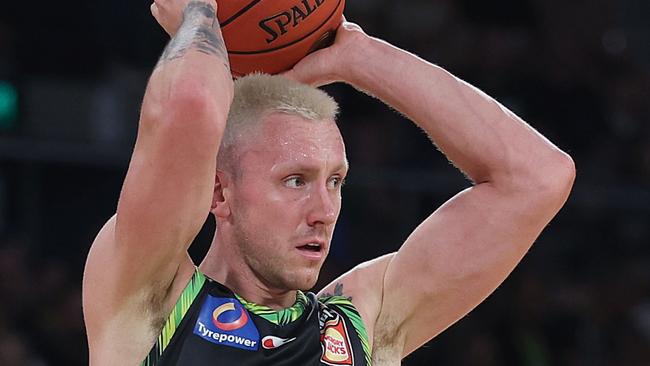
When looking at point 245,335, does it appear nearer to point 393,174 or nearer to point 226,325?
point 226,325

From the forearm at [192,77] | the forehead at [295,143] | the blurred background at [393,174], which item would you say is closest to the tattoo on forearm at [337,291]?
the forehead at [295,143]

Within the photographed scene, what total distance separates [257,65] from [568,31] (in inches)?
251

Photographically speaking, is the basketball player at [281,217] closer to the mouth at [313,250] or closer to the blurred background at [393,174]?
the mouth at [313,250]

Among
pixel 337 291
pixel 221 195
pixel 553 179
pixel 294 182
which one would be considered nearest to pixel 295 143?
pixel 294 182

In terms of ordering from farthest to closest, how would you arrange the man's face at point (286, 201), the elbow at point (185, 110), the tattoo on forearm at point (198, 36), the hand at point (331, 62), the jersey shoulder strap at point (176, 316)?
the hand at point (331, 62) → the man's face at point (286, 201) → the jersey shoulder strap at point (176, 316) → the tattoo on forearm at point (198, 36) → the elbow at point (185, 110)

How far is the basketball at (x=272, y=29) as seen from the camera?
3.12 metres

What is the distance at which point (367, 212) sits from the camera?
289 inches

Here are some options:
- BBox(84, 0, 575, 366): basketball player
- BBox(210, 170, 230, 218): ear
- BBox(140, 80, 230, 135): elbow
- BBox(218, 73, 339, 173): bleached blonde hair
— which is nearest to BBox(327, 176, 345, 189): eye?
BBox(84, 0, 575, 366): basketball player

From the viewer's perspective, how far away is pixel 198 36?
2777 millimetres

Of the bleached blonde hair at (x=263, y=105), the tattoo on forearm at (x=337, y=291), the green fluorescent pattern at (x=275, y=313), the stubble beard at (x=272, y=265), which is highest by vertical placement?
the bleached blonde hair at (x=263, y=105)

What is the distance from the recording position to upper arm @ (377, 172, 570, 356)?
3301 millimetres

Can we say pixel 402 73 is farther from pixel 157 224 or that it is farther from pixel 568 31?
pixel 568 31

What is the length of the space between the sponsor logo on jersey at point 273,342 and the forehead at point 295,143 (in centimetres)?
43

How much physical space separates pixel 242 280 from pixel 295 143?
39cm
